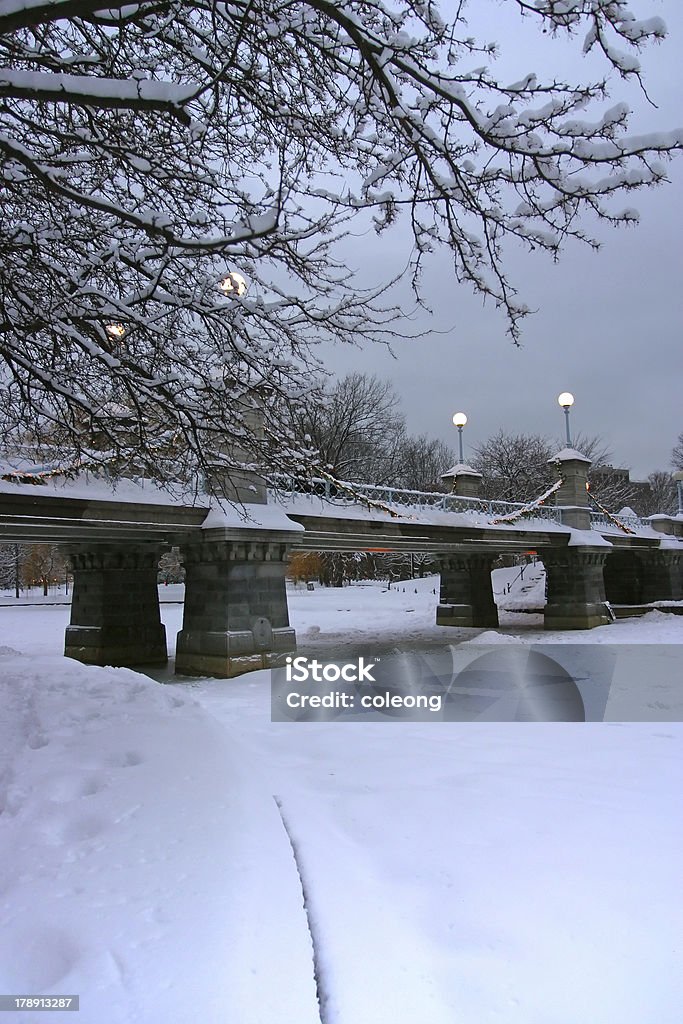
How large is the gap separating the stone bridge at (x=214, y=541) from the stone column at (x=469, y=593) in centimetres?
365

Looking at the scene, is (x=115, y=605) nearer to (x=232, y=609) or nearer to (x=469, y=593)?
(x=232, y=609)

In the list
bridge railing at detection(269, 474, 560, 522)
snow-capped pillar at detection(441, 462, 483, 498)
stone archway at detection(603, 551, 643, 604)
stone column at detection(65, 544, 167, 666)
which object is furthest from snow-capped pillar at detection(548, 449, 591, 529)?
stone column at detection(65, 544, 167, 666)

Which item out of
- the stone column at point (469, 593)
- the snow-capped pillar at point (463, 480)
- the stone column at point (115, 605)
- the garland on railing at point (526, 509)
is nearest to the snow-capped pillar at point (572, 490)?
the garland on railing at point (526, 509)

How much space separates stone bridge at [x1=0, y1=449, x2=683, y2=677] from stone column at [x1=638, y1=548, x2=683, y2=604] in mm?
8010

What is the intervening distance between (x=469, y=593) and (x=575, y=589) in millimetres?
4364

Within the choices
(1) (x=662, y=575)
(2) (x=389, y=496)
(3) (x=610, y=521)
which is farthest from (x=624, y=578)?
(2) (x=389, y=496)

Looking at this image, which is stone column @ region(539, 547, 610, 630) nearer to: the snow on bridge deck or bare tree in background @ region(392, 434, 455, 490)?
the snow on bridge deck

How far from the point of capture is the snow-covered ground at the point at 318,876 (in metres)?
2.79

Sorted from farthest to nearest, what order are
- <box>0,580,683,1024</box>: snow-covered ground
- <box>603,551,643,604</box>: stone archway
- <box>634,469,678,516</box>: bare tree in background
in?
<box>634,469,678,516</box>: bare tree in background < <box>603,551,643,604</box>: stone archway < <box>0,580,683,1024</box>: snow-covered ground

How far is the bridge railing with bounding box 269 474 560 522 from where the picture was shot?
49.1ft

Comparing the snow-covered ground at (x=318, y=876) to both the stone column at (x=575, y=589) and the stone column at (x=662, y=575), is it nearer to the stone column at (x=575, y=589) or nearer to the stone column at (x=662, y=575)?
the stone column at (x=575, y=589)

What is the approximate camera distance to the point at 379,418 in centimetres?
3541

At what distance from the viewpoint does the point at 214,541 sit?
15.2m

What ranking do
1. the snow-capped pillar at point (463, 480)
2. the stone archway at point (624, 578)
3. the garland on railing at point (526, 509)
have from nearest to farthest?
the garland on railing at point (526, 509) → the snow-capped pillar at point (463, 480) → the stone archway at point (624, 578)
